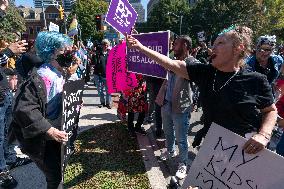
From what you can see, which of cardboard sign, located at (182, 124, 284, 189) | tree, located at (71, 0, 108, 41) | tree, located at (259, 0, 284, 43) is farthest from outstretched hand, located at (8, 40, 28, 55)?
tree, located at (71, 0, 108, 41)

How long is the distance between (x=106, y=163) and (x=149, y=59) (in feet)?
5.47

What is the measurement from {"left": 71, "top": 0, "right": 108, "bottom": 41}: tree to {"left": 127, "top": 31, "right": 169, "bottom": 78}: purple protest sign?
61.7m

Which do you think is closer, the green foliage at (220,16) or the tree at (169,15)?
the green foliage at (220,16)

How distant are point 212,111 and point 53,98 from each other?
141cm

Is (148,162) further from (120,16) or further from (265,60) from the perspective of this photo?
(265,60)

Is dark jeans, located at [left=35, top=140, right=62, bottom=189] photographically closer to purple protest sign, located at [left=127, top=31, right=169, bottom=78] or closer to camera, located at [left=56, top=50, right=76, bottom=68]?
camera, located at [left=56, top=50, right=76, bottom=68]

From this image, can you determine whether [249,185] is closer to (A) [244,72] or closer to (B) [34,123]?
(A) [244,72]

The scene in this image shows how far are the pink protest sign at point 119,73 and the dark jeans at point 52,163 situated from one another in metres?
2.94

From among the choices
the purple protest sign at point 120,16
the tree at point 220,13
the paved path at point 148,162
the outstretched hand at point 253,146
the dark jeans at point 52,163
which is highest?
the tree at point 220,13

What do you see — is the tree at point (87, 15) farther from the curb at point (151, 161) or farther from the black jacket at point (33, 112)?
the black jacket at point (33, 112)

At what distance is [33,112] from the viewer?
2.76 m

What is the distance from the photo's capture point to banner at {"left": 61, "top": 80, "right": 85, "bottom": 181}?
9.60 ft

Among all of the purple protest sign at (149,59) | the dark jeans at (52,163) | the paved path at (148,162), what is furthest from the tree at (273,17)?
the dark jeans at (52,163)

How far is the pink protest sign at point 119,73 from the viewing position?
583 centimetres
